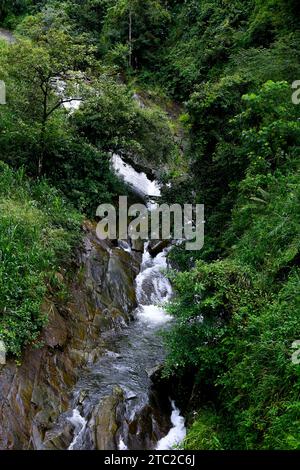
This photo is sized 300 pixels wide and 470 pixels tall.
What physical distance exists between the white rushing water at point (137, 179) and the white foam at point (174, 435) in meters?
9.51

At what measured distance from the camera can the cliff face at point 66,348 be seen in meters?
6.33

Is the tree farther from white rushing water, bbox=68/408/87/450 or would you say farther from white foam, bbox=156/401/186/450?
white foam, bbox=156/401/186/450

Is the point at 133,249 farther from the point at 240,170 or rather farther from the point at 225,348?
the point at 225,348

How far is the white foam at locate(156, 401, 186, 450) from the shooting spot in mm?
6738

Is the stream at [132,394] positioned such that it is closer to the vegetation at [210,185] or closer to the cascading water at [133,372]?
the cascading water at [133,372]

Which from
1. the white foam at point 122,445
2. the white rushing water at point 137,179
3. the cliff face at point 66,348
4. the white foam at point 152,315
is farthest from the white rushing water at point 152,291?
the white foam at point 122,445

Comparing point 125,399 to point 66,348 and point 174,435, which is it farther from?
point 66,348

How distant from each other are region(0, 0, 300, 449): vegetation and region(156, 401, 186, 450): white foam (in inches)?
15.5

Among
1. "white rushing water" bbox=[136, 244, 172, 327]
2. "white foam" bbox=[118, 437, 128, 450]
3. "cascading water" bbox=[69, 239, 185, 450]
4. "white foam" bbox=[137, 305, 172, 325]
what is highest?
"white rushing water" bbox=[136, 244, 172, 327]

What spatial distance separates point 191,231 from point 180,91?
11417 millimetres

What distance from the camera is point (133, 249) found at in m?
12.7

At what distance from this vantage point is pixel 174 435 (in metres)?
6.95

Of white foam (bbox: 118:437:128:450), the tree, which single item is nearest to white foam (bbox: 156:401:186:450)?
white foam (bbox: 118:437:128:450)
